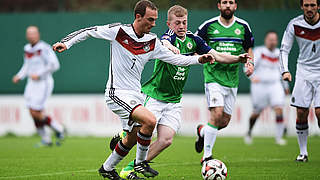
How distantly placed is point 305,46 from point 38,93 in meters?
8.01

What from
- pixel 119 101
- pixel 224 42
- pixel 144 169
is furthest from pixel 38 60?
pixel 119 101

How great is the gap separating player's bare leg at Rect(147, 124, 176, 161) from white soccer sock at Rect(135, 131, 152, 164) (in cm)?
58

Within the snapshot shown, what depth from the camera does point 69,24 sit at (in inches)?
746

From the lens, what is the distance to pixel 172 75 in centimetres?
852

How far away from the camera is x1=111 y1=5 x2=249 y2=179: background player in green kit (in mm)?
8422

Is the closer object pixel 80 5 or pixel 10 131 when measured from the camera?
pixel 10 131

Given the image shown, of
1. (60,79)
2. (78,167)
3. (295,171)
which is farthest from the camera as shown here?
(60,79)

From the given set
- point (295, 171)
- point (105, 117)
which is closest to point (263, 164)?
point (295, 171)

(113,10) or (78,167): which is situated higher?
(113,10)

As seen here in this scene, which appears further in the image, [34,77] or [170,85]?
[34,77]

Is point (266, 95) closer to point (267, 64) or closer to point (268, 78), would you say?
point (268, 78)

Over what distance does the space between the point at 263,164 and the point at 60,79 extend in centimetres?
1042

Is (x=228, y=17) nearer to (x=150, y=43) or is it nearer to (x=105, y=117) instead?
(x=150, y=43)

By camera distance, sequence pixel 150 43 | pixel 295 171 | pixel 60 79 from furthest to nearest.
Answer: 1. pixel 60 79
2. pixel 295 171
3. pixel 150 43
